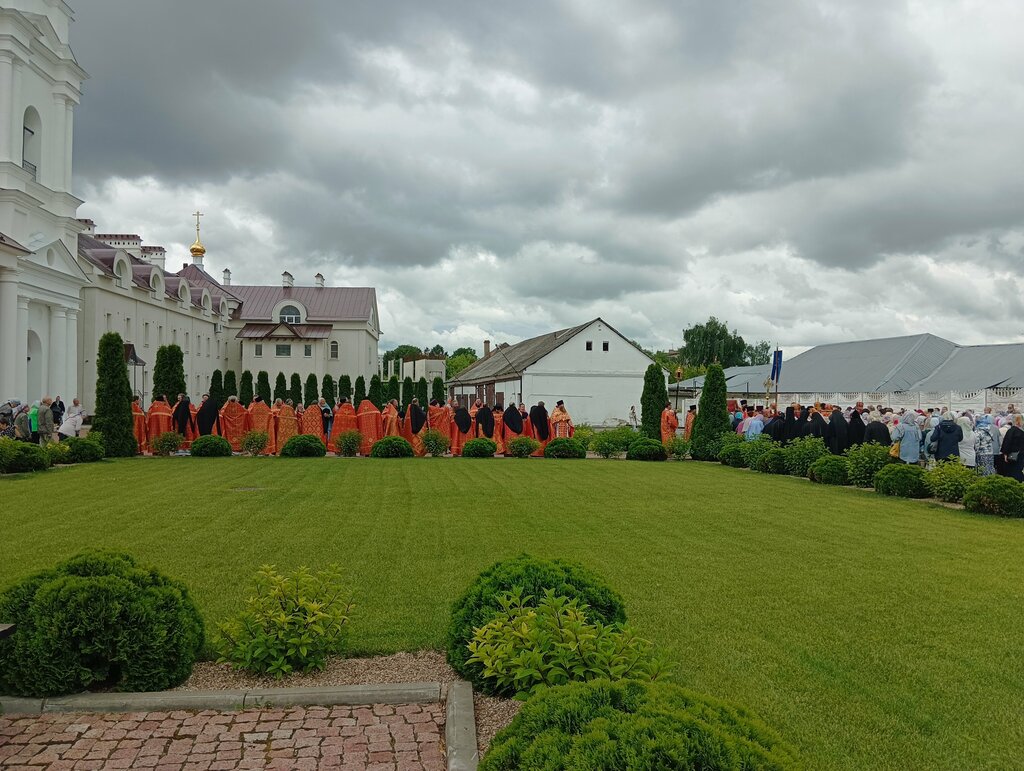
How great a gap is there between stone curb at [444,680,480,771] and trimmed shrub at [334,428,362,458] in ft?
65.0

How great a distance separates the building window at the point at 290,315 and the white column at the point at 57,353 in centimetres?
3241

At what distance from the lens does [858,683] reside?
486 centimetres

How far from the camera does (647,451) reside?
24.5 meters

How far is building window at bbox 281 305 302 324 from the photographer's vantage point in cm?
6322

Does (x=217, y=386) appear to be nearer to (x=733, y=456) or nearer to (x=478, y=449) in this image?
(x=478, y=449)

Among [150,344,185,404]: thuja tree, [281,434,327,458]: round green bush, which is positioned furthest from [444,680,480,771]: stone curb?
[150,344,185,404]: thuja tree

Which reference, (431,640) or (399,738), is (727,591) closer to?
(431,640)

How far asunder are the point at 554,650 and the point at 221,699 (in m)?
2.02

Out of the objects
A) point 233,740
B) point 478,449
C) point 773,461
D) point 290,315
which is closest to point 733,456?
point 773,461

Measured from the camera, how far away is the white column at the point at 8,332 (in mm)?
25844

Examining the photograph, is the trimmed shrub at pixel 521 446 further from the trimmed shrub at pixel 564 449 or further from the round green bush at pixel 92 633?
the round green bush at pixel 92 633

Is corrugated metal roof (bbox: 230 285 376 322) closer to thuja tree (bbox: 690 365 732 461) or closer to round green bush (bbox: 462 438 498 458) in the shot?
round green bush (bbox: 462 438 498 458)

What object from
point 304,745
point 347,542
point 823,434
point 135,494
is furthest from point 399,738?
point 823,434

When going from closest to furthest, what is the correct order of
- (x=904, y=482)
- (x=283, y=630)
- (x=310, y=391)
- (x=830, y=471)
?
(x=283, y=630)
(x=904, y=482)
(x=830, y=471)
(x=310, y=391)
